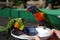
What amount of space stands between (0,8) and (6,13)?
0.34 m

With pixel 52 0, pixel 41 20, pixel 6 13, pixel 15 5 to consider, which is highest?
pixel 41 20

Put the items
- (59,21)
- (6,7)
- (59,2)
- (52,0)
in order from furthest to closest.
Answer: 1. (6,7)
2. (59,2)
3. (52,0)
4. (59,21)

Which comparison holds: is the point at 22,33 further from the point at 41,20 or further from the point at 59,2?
the point at 59,2

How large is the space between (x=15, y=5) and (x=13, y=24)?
3219mm

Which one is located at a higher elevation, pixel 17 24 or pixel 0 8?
pixel 17 24

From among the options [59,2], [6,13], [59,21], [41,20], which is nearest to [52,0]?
[59,2]

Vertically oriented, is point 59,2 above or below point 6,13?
above

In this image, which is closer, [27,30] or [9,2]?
[27,30]

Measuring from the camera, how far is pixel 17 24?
712mm

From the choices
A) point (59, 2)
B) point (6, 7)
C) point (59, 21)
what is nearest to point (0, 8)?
point (6, 7)

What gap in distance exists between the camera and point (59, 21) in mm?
2488

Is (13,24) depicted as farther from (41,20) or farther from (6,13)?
(6,13)

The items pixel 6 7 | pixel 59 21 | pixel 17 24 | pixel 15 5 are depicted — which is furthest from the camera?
pixel 6 7

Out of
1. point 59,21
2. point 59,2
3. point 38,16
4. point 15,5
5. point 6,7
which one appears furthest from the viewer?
point 6,7
